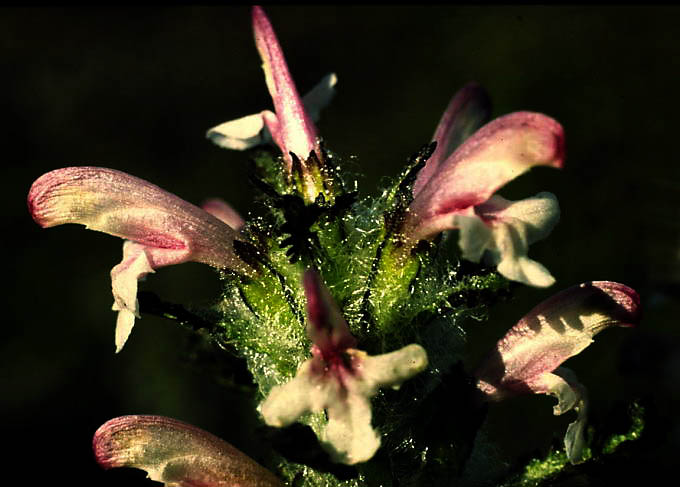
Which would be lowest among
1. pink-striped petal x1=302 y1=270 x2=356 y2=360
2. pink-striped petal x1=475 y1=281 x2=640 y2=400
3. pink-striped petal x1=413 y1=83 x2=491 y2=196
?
pink-striped petal x1=475 y1=281 x2=640 y2=400

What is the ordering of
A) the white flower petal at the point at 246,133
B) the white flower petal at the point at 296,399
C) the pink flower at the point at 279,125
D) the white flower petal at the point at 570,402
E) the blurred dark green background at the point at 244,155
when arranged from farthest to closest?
1. the blurred dark green background at the point at 244,155
2. the white flower petal at the point at 246,133
3. the pink flower at the point at 279,125
4. the white flower petal at the point at 570,402
5. the white flower petal at the point at 296,399

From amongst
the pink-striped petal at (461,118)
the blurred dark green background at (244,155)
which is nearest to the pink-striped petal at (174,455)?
the pink-striped petal at (461,118)

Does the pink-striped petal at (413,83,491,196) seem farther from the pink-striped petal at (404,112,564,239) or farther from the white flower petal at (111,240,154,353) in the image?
the white flower petal at (111,240,154,353)

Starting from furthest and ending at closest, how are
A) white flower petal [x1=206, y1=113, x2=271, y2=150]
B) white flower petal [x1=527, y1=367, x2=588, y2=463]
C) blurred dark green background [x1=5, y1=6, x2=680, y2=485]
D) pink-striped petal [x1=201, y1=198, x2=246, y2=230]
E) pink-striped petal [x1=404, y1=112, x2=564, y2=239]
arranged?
blurred dark green background [x1=5, y1=6, x2=680, y2=485], pink-striped petal [x1=201, y1=198, x2=246, y2=230], white flower petal [x1=206, y1=113, x2=271, y2=150], white flower petal [x1=527, y1=367, x2=588, y2=463], pink-striped petal [x1=404, y1=112, x2=564, y2=239]

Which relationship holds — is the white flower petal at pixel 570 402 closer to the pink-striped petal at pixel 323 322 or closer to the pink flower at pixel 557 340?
the pink flower at pixel 557 340

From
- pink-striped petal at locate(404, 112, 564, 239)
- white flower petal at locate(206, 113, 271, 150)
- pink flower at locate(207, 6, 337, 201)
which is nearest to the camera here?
pink-striped petal at locate(404, 112, 564, 239)

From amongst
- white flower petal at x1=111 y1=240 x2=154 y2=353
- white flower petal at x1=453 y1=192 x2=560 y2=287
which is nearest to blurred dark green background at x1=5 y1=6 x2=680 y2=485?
white flower petal at x1=453 y1=192 x2=560 y2=287
